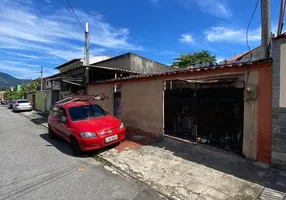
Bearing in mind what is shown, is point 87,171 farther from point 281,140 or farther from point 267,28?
point 267,28

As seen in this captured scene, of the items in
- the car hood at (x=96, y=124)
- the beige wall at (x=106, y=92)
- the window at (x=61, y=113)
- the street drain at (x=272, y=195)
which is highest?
the beige wall at (x=106, y=92)

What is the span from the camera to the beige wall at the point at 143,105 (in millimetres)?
8477

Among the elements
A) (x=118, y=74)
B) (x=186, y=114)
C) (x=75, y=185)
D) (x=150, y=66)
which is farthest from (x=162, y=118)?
(x=150, y=66)

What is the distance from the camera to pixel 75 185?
447 centimetres

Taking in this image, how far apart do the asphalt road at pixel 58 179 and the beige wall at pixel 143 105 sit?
335 cm

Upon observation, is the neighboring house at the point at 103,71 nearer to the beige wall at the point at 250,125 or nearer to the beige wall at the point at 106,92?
the beige wall at the point at 106,92

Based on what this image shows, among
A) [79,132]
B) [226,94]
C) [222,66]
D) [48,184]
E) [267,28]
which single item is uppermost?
[267,28]

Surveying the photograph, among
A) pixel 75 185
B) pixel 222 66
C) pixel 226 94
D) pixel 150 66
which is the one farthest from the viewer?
pixel 150 66

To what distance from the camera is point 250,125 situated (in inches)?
217

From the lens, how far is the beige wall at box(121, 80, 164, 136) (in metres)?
8.48

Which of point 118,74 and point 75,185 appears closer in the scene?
point 75,185

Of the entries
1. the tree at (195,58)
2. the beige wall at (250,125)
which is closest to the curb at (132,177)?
the beige wall at (250,125)

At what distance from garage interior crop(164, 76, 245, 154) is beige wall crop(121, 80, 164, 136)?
13.5 inches

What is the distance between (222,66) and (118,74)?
33.7 feet
